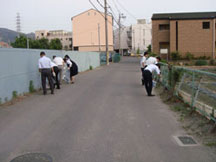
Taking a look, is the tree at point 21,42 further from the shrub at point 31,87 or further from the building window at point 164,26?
the shrub at point 31,87

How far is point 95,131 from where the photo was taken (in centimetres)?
648

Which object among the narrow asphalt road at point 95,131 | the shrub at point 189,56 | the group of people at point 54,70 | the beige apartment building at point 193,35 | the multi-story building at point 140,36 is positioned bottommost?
the narrow asphalt road at point 95,131

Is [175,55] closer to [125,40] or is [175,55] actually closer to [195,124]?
[195,124]

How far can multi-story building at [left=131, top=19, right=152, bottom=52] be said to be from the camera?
99.2m

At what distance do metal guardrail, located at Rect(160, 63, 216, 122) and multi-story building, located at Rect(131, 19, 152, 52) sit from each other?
295 feet

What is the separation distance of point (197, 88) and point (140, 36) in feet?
307

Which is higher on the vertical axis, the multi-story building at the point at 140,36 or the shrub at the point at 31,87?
the multi-story building at the point at 140,36

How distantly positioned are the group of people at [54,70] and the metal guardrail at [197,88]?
5.04m

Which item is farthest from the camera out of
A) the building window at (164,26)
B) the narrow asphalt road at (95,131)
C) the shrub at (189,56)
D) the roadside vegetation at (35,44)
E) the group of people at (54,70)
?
the roadside vegetation at (35,44)

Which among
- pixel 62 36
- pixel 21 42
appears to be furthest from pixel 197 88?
pixel 62 36

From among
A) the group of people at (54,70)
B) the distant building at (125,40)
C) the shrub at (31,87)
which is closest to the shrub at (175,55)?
the group of people at (54,70)

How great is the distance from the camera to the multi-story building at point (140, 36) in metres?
99.2

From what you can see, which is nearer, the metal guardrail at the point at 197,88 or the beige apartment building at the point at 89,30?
the metal guardrail at the point at 197,88

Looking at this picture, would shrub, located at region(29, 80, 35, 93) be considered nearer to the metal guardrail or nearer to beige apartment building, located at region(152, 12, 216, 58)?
the metal guardrail
